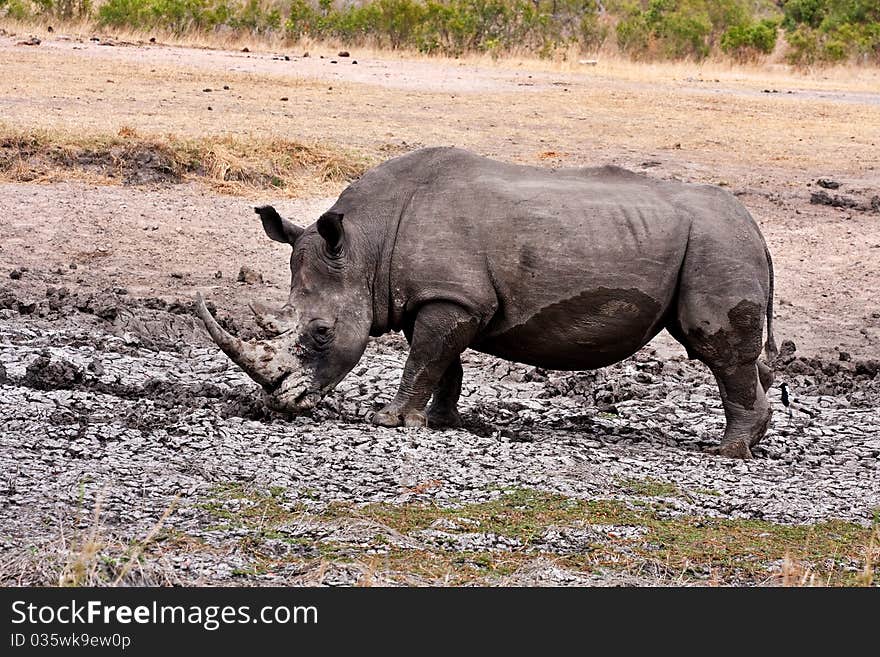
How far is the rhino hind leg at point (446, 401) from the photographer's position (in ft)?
29.5

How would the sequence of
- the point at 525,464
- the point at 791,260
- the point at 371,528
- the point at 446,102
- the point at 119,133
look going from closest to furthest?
the point at 371,528 → the point at 525,464 → the point at 791,260 → the point at 119,133 → the point at 446,102

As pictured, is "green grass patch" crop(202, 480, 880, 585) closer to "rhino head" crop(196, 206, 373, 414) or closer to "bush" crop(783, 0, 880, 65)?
"rhino head" crop(196, 206, 373, 414)

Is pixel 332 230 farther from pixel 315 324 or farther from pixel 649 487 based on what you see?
pixel 649 487

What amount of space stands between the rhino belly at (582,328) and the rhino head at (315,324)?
2.56ft

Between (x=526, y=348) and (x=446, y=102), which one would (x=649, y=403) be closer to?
(x=526, y=348)

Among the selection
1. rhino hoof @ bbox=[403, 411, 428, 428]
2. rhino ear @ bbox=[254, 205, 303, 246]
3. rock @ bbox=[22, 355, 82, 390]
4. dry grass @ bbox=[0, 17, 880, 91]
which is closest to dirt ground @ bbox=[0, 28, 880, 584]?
rock @ bbox=[22, 355, 82, 390]

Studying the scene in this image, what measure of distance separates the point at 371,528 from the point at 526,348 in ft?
7.90

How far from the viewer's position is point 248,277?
1250cm

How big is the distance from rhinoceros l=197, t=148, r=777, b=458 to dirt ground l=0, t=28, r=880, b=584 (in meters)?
0.43

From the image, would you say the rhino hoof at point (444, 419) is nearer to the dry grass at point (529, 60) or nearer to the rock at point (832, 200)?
the rock at point (832, 200)

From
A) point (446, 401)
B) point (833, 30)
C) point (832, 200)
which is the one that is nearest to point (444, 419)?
point (446, 401)

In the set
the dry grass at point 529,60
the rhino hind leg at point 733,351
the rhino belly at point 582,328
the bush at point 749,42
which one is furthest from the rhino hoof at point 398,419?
the bush at point 749,42

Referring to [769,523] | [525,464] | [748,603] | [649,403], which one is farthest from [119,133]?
[748,603]

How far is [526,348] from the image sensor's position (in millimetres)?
8680
